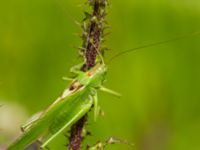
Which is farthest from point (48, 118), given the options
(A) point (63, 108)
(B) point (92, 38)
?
(B) point (92, 38)

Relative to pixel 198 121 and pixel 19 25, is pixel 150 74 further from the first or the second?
pixel 19 25

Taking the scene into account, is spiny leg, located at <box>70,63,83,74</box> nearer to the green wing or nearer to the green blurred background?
the green wing

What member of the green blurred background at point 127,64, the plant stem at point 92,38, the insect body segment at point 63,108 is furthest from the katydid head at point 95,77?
the green blurred background at point 127,64

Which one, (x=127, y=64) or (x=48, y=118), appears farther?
(x=127, y=64)

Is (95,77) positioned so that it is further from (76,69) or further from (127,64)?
(127,64)

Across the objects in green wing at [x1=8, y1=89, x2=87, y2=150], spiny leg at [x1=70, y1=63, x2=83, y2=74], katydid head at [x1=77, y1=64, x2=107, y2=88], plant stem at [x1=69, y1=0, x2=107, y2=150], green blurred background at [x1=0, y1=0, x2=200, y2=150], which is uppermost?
plant stem at [x1=69, y1=0, x2=107, y2=150]

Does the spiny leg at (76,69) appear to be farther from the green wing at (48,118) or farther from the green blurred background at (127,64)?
the green blurred background at (127,64)

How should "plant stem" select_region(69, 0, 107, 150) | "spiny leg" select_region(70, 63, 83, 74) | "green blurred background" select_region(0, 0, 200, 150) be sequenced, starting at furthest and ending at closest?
"green blurred background" select_region(0, 0, 200, 150) < "spiny leg" select_region(70, 63, 83, 74) < "plant stem" select_region(69, 0, 107, 150)

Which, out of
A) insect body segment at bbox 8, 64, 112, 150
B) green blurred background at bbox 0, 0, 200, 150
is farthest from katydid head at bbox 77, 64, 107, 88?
green blurred background at bbox 0, 0, 200, 150
